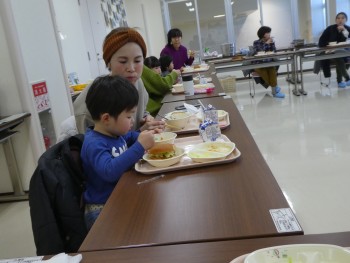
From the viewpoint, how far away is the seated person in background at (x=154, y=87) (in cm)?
280

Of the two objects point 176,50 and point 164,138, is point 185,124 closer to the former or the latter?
point 164,138

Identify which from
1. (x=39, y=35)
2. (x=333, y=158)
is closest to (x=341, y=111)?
(x=333, y=158)

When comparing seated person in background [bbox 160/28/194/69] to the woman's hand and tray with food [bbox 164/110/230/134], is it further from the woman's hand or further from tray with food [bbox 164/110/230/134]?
tray with food [bbox 164/110/230/134]

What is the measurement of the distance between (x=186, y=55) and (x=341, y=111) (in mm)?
2181

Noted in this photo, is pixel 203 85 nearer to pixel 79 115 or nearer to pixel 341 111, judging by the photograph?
pixel 79 115

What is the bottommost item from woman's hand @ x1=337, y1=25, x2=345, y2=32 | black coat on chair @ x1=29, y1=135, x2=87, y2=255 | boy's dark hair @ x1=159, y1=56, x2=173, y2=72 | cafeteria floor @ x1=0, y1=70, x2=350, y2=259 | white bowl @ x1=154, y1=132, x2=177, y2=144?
cafeteria floor @ x1=0, y1=70, x2=350, y2=259

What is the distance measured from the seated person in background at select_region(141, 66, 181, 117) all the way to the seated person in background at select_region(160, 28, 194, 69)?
1794mm

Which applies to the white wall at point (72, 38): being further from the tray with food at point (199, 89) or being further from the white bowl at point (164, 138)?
the white bowl at point (164, 138)

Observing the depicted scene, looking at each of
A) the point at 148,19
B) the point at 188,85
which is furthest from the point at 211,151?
the point at 148,19

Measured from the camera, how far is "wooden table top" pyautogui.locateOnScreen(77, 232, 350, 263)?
25.1 inches

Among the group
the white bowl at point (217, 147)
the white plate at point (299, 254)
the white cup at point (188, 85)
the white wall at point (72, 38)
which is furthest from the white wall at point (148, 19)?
the white plate at point (299, 254)

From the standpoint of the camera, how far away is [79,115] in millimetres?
1557

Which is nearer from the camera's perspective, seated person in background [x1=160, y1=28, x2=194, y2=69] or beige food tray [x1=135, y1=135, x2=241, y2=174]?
beige food tray [x1=135, y1=135, x2=241, y2=174]

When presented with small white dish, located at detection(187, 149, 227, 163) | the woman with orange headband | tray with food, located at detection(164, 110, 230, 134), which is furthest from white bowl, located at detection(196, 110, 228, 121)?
small white dish, located at detection(187, 149, 227, 163)
